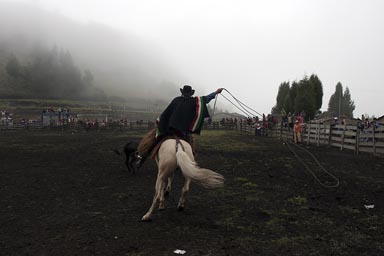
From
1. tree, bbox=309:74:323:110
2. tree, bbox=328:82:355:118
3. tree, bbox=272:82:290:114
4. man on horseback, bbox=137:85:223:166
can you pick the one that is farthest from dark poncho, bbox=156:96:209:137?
tree, bbox=328:82:355:118

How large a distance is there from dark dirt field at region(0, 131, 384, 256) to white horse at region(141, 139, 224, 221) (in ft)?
1.58

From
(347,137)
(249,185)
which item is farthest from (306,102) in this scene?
(249,185)

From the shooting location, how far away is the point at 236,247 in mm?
4434

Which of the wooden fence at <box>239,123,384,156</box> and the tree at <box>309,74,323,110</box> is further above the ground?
the tree at <box>309,74,323,110</box>

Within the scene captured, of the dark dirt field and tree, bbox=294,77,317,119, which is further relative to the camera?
tree, bbox=294,77,317,119

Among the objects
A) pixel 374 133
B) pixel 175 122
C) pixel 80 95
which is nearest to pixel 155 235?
pixel 175 122

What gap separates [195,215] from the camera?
5949 mm

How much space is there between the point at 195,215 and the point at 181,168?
0.99 meters

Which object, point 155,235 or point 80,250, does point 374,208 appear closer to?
point 155,235

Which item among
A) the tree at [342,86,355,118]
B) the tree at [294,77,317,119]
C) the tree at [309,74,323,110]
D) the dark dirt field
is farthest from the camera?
the tree at [342,86,355,118]

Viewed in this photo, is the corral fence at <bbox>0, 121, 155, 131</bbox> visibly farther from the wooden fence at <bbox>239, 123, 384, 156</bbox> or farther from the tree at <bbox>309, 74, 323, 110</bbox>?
the tree at <bbox>309, 74, 323, 110</bbox>

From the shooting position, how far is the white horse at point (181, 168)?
18.1ft

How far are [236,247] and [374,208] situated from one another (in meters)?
3.57

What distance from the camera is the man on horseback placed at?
6488 mm
